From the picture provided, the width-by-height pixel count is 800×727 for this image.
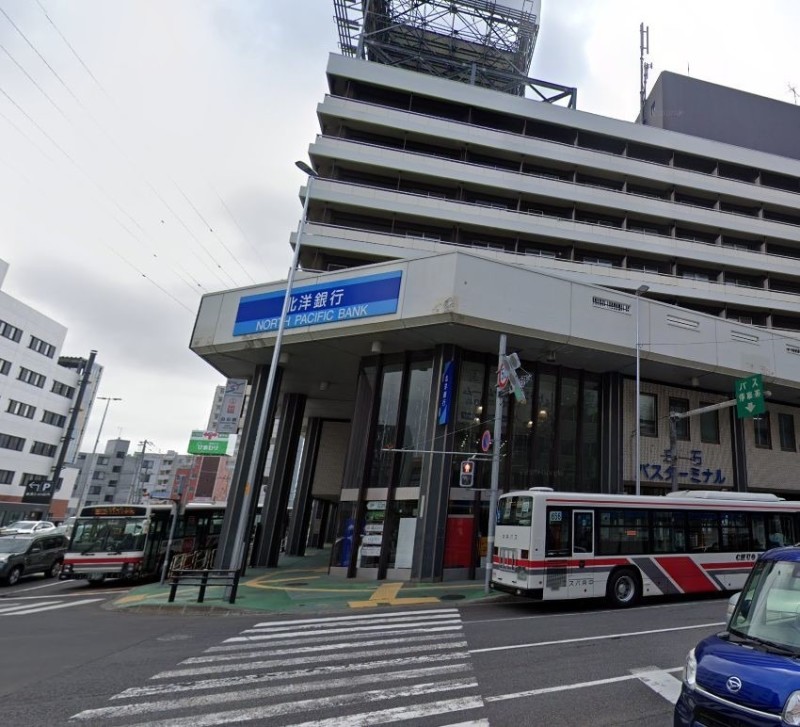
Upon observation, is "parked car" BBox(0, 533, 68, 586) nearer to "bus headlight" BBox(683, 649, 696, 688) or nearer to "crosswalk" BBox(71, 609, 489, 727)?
"crosswalk" BBox(71, 609, 489, 727)

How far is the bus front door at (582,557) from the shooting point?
483 inches

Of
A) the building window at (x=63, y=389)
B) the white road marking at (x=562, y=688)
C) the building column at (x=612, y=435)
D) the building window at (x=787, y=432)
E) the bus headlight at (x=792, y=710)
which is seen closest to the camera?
the bus headlight at (x=792, y=710)

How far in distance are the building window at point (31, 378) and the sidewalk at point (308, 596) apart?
155 ft

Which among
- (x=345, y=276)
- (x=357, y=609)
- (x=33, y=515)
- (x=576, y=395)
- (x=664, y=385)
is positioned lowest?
(x=33, y=515)

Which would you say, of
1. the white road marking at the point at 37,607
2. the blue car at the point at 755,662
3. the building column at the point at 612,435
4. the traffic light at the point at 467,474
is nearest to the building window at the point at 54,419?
the white road marking at the point at 37,607

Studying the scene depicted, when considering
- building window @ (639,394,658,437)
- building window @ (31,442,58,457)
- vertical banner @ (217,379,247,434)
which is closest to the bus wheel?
building window @ (639,394,658,437)

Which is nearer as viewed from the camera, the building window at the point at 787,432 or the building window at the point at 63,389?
the building window at the point at 787,432

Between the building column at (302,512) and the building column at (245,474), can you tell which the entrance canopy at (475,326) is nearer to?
the building column at (245,474)

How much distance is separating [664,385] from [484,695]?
21649 mm

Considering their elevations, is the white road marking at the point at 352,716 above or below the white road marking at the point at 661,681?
below

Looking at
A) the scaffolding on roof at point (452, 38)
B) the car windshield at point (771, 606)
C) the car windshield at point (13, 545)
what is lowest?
the car windshield at point (13, 545)

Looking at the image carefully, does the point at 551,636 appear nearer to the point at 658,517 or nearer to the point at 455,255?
the point at 658,517

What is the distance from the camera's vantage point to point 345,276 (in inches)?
790

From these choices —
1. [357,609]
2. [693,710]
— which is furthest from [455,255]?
[693,710]
